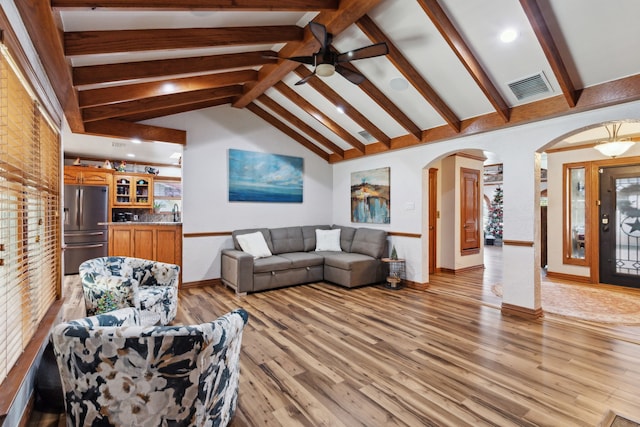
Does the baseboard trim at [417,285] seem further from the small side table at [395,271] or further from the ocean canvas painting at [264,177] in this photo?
the ocean canvas painting at [264,177]

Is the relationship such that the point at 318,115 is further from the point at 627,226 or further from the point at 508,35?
the point at 627,226

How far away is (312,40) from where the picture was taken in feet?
10.7

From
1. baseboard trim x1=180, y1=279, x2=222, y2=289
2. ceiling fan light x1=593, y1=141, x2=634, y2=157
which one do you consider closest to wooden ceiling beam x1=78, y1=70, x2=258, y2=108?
baseboard trim x1=180, y1=279, x2=222, y2=289

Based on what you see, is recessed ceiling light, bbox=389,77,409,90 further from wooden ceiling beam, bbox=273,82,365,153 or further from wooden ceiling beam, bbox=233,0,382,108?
wooden ceiling beam, bbox=273,82,365,153

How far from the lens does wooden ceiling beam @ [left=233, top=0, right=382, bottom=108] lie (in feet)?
8.99

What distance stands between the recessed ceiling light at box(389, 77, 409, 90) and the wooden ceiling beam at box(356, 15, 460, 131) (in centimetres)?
22

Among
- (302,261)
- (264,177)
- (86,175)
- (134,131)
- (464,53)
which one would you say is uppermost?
(464,53)

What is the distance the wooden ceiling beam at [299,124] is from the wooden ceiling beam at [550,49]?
12.5 ft

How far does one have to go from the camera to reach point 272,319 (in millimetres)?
3639

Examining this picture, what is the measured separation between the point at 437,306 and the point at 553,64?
2.95 meters

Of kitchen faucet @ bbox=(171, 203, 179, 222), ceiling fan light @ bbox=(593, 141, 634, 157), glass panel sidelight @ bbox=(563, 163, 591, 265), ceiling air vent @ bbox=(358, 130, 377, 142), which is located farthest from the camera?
kitchen faucet @ bbox=(171, 203, 179, 222)

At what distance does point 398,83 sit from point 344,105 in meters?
0.97

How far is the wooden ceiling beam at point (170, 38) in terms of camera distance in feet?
7.72

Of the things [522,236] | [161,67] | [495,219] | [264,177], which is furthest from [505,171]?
[495,219]
